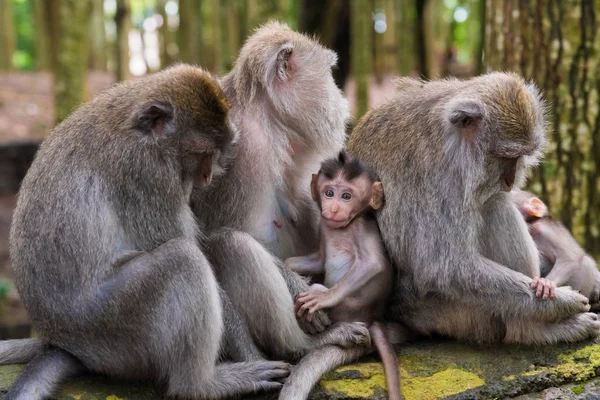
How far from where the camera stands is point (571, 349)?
5078 mm

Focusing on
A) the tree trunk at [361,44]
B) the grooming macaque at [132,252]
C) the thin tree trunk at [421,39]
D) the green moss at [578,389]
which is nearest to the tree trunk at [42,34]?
the thin tree trunk at [421,39]

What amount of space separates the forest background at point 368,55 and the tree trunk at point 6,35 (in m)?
0.03

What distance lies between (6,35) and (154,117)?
18.1m

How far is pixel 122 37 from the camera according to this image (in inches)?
606

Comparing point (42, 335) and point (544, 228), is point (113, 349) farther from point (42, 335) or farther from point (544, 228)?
point (544, 228)

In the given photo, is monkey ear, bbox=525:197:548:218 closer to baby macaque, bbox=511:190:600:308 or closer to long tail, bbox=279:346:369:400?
baby macaque, bbox=511:190:600:308

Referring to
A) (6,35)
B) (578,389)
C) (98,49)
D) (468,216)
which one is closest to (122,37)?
(6,35)

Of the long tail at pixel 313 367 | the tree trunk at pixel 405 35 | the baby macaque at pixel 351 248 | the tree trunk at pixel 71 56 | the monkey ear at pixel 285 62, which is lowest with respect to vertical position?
the long tail at pixel 313 367

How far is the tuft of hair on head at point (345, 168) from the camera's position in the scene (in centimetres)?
490

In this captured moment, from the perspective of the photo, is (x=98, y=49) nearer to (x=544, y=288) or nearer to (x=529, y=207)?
(x=529, y=207)

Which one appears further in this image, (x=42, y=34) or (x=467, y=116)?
(x=42, y=34)

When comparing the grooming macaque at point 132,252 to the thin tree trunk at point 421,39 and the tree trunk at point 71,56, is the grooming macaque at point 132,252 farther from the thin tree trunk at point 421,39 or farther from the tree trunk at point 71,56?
the thin tree trunk at point 421,39

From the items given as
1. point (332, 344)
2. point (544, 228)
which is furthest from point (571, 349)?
point (332, 344)

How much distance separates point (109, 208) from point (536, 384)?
2.75 meters
